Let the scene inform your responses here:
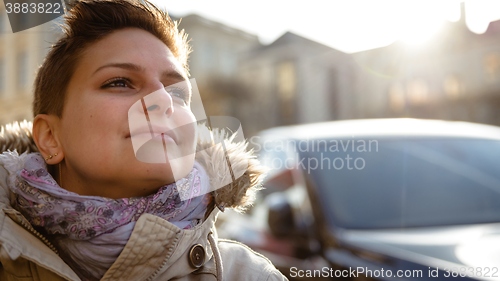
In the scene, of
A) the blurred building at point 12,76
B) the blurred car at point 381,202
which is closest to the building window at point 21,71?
the blurred building at point 12,76

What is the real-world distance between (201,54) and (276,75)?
5101 mm

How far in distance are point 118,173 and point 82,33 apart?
1.76 ft

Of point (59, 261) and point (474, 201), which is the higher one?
point (59, 261)

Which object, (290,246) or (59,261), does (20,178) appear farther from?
(290,246)

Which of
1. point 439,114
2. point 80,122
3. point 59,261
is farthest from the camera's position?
point 439,114

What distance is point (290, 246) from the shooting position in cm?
280

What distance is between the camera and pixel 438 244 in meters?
2.34

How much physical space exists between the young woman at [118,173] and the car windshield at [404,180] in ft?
3.62

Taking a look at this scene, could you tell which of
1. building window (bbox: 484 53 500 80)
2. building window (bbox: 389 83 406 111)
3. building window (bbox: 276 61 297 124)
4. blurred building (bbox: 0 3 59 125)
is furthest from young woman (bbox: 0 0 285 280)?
building window (bbox: 276 61 297 124)

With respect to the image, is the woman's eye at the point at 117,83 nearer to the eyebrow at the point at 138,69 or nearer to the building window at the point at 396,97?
the eyebrow at the point at 138,69

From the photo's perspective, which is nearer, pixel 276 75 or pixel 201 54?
pixel 201 54

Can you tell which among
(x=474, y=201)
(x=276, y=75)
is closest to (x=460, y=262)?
(x=474, y=201)

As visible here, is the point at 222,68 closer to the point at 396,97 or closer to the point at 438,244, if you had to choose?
the point at 396,97

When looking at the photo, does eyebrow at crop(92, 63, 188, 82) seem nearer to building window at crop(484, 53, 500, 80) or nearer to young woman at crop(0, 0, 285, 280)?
young woman at crop(0, 0, 285, 280)
